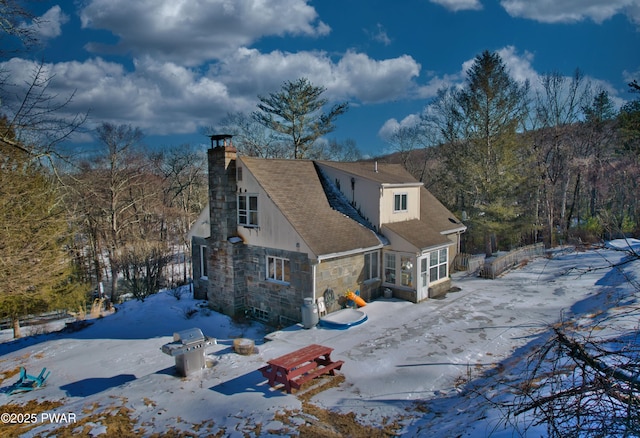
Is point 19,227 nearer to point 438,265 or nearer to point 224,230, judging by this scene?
point 224,230

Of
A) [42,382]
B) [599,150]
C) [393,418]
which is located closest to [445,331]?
[393,418]

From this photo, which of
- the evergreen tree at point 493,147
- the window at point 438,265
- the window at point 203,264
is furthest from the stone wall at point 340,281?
the evergreen tree at point 493,147

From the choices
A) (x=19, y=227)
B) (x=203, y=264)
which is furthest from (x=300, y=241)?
(x=19, y=227)

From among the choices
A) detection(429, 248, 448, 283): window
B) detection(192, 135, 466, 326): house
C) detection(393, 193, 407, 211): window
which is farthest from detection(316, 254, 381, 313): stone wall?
detection(393, 193, 407, 211): window

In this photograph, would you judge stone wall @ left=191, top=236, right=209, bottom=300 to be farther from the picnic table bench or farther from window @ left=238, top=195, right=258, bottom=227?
the picnic table bench

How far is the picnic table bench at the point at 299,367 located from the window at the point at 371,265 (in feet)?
21.6

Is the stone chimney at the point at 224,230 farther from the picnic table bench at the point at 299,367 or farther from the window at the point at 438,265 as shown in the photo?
the window at the point at 438,265

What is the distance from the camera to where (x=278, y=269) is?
51.0ft

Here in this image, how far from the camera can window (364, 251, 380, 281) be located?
54.5ft

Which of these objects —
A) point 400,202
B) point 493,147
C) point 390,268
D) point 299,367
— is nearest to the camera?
point 299,367

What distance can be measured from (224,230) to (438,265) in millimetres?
9469

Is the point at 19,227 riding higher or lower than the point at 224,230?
higher

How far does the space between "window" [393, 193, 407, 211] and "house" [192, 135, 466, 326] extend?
48mm

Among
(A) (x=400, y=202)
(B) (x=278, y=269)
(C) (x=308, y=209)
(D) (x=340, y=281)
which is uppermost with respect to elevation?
(A) (x=400, y=202)
